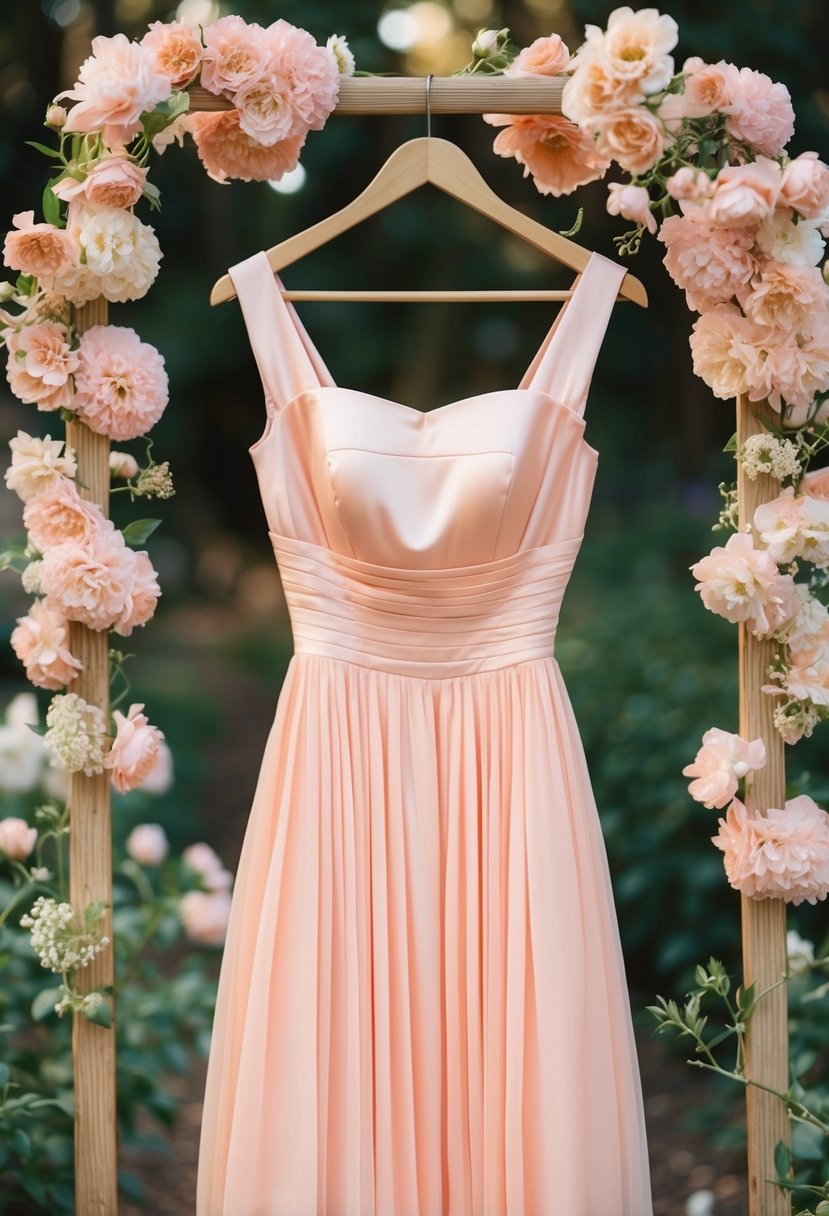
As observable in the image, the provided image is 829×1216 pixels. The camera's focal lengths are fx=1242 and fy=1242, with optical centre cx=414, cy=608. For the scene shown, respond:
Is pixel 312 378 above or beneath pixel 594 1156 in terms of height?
above

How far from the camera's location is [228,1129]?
1739 millimetres

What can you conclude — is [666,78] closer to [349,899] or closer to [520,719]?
[520,719]

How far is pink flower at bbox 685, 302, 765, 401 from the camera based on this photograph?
1734mm

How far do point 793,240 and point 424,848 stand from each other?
983 mm

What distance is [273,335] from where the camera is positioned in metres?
1.80

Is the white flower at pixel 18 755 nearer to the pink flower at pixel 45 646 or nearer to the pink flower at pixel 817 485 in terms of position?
the pink flower at pixel 45 646

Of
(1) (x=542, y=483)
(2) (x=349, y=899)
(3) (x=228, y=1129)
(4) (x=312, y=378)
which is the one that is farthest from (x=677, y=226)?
(3) (x=228, y=1129)

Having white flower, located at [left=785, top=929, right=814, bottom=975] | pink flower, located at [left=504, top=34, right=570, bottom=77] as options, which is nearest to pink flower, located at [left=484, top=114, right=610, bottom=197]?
pink flower, located at [left=504, top=34, right=570, bottom=77]

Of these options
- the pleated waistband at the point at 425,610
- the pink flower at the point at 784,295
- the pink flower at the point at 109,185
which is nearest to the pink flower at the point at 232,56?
the pink flower at the point at 109,185

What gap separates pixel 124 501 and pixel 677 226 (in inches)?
150

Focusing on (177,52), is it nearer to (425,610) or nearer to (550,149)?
(550,149)

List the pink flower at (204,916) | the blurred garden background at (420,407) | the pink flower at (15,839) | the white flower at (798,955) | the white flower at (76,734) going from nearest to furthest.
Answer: the white flower at (76,734)
the pink flower at (15,839)
the white flower at (798,955)
the pink flower at (204,916)
the blurred garden background at (420,407)

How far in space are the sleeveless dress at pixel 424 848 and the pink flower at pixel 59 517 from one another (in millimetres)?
258

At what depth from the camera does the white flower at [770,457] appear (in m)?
1.77
